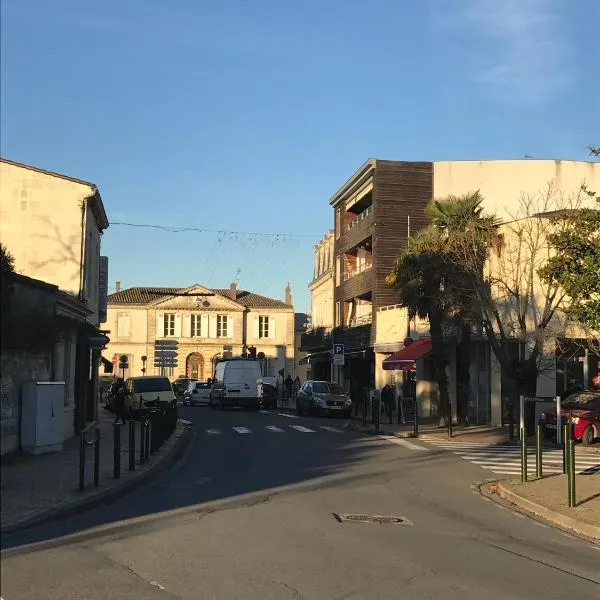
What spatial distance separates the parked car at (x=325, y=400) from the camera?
3616 cm

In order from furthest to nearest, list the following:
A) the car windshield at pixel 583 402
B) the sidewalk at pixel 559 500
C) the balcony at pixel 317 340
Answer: the balcony at pixel 317 340
the car windshield at pixel 583 402
the sidewalk at pixel 559 500

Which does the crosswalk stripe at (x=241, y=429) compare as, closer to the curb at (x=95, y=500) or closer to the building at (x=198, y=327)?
the curb at (x=95, y=500)

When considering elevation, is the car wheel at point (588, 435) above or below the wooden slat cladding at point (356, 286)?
below

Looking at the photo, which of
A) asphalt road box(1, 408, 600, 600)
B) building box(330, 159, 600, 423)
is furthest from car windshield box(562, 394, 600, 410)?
building box(330, 159, 600, 423)

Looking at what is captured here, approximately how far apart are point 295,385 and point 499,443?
4182 centimetres

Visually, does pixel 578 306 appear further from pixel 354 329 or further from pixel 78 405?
pixel 354 329

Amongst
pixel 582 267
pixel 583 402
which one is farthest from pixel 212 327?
pixel 582 267

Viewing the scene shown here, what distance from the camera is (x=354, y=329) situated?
152ft

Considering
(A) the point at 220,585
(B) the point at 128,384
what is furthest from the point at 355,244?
(A) the point at 220,585

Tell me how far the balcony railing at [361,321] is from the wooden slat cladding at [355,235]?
4266 mm

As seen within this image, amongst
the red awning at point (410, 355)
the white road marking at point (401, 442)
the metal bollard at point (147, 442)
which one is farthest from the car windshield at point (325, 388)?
the metal bollard at point (147, 442)

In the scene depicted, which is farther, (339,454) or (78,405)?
(78,405)

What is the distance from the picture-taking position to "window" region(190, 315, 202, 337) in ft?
273

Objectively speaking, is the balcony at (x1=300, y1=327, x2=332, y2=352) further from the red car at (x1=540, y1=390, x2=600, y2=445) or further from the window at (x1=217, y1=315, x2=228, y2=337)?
the red car at (x1=540, y1=390, x2=600, y2=445)
